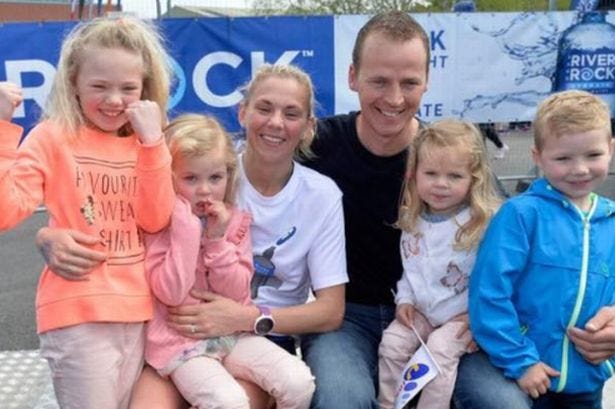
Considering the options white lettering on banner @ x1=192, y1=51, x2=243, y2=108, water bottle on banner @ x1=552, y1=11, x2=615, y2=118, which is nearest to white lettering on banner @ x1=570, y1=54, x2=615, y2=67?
water bottle on banner @ x1=552, y1=11, x2=615, y2=118

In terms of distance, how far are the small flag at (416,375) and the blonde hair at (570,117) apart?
30.7 inches

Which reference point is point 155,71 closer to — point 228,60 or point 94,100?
point 94,100

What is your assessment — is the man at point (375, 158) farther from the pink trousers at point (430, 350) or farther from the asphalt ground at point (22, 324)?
the asphalt ground at point (22, 324)

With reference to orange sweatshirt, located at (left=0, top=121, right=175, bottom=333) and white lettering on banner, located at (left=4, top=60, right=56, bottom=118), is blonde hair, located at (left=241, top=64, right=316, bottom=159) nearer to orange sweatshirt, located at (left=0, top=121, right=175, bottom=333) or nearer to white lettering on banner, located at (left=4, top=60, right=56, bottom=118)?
orange sweatshirt, located at (left=0, top=121, right=175, bottom=333)

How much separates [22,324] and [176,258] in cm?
308

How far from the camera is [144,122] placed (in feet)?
7.19

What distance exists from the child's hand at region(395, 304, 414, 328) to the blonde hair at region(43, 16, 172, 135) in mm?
1093

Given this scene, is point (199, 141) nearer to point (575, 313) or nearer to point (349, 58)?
point (575, 313)

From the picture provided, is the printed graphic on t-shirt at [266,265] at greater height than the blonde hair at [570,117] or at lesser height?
lesser

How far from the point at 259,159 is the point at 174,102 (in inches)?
169

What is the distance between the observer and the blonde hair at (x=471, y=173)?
249cm

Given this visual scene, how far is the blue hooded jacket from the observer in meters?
2.30

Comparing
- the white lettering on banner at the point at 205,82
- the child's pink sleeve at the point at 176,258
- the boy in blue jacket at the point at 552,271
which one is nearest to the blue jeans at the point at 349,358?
the boy in blue jacket at the point at 552,271

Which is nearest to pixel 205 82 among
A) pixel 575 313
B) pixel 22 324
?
pixel 22 324
